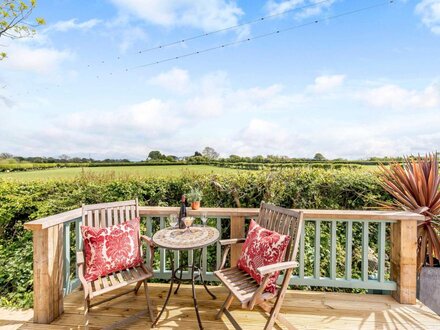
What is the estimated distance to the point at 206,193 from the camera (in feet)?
13.7

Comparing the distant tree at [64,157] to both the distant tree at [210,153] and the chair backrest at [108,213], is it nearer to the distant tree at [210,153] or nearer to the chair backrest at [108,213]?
the distant tree at [210,153]

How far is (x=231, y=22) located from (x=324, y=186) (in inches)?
144

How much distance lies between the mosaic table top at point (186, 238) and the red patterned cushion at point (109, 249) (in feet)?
1.03

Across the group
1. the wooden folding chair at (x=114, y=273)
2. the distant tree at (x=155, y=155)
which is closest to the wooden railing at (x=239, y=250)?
the wooden folding chair at (x=114, y=273)

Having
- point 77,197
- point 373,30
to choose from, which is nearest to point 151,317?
point 77,197

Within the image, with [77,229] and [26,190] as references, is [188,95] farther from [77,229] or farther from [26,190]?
[26,190]

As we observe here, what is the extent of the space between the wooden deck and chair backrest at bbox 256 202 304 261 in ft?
Answer: 2.40

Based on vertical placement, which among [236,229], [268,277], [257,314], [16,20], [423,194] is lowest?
[257,314]

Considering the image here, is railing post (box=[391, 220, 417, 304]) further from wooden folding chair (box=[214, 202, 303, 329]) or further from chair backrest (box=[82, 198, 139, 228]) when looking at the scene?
chair backrest (box=[82, 198, 139, 228])

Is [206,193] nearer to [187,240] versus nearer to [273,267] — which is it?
[187,240]

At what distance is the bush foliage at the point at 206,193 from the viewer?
4.02 meters

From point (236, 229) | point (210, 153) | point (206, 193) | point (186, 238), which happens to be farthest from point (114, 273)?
point (210, 153)

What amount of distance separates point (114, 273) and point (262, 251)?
1.48 m

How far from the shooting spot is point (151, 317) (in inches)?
85.8
